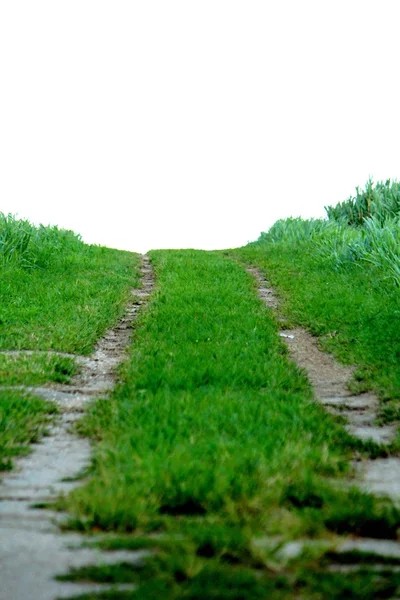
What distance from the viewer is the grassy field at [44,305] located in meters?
5.57

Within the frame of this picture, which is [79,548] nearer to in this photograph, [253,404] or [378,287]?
[253,404]

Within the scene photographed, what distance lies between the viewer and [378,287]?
11070mm

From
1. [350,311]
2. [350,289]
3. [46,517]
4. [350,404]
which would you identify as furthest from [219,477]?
[350,289]

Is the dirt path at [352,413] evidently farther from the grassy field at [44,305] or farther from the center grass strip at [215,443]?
the grassy field at [44,305]

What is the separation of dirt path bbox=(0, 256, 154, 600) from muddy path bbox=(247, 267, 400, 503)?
1.62 m

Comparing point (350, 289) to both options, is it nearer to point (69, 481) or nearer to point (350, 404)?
point (350, 404)

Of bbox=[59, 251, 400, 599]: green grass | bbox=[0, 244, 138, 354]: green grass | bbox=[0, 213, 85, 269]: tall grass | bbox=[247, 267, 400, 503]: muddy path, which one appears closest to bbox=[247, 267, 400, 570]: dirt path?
bbox=[247, 267, 400, 503]: muddy path

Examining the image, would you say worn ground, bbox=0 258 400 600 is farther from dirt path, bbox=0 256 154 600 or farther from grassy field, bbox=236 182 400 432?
grassy field, bbox=236 182 400 432

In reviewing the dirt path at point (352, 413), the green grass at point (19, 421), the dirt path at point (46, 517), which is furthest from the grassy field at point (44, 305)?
the dirt path at point (352, 413)

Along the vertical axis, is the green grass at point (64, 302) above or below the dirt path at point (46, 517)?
above

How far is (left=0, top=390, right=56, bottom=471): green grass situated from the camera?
15.3 feet

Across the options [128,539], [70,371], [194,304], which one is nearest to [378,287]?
[194,304]

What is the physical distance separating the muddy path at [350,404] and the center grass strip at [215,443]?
0.60ft

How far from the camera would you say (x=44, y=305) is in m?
10.3
